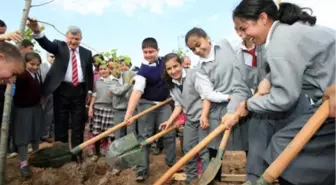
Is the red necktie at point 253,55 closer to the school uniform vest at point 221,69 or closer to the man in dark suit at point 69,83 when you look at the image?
the school uniform vest at point 221,69

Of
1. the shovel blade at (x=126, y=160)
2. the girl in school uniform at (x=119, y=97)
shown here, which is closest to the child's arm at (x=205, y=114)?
the shovel blade at (x=126, y=160)

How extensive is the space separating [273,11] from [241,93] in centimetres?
95

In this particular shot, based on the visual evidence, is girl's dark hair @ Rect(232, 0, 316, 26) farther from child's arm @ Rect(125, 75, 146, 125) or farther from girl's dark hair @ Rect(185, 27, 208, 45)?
child's arm @ Rect(125, 75, 146, 125)

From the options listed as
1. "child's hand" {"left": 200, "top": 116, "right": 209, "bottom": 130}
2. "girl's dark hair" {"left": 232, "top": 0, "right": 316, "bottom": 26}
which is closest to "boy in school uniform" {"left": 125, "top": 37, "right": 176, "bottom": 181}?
"child's hand" {"left": 200, "top": 116, "right": 209, "bottom": 130}

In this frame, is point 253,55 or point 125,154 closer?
point 253,55

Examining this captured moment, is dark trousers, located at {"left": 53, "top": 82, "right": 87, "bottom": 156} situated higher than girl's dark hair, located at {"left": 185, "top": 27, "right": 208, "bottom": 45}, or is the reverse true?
girl's dark hair, located at {"left": 185, "top": 27, "right": 208, "bottom": 45}

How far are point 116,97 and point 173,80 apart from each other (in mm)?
1424

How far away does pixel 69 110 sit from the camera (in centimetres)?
485

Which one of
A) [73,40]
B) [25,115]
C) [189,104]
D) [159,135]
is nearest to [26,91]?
[25,115]

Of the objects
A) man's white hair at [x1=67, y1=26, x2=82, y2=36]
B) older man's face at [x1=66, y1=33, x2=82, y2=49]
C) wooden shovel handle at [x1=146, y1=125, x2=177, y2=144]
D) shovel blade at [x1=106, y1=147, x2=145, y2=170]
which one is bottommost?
shovel blade at [x1=106, y1=147, x2=145, y2=170]

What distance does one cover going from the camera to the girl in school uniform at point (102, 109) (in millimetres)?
5496

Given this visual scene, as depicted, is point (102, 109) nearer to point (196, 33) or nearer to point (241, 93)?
point (196, 33)

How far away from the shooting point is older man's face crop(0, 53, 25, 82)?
2.25 meters

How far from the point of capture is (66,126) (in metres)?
4.86
